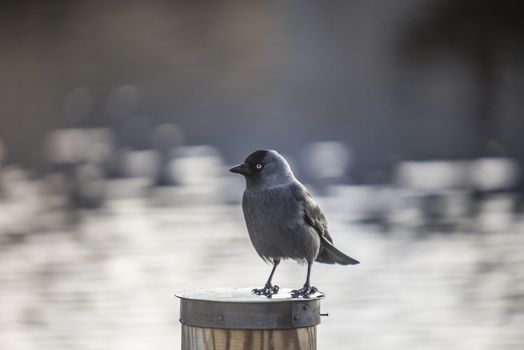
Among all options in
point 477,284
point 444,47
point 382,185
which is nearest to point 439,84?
point 444,47

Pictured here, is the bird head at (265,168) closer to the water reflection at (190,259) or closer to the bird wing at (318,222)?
the bird wing at (318,222)

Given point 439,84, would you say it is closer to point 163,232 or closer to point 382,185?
point 382,185

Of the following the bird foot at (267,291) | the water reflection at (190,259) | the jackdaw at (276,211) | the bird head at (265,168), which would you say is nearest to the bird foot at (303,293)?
the bird foot at (267,291)

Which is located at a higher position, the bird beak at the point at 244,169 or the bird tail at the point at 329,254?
the bird beak at the point at 244,169

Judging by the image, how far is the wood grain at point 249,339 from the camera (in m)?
1.83

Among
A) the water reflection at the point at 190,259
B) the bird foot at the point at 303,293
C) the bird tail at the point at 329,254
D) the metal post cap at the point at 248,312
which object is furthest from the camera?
the water reflection at the point at 190,259

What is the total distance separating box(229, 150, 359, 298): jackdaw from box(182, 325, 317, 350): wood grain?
0.54 meters

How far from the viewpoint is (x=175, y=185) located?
4074mm

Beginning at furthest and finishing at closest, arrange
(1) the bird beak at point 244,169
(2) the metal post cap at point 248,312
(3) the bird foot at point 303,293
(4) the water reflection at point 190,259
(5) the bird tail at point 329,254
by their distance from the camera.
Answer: (4) the water reflection at point 190,259 < (5) the bird tail at point 329,254 < (1) the bird beak at point 244,169 < (3) the bird foot at point 303,293 < (2) the metal post cap at point 248,312

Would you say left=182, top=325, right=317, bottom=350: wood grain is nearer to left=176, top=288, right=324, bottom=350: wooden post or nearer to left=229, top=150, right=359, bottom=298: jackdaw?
left=176, top=288, right=324, bottom=350: wooden post

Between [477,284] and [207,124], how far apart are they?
1459mm

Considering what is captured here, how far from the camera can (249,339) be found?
1.83m

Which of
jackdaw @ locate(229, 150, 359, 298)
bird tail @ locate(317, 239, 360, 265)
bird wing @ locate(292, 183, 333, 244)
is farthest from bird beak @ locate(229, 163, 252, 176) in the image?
bird tail @ locate(317, 239, 360, 265)

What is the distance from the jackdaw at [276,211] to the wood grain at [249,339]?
537mm
